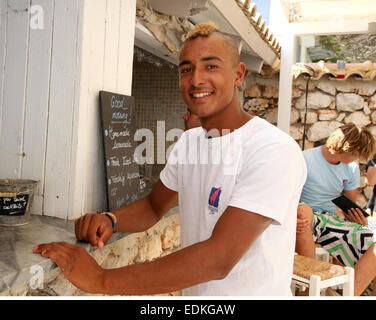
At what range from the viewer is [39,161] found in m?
1.61

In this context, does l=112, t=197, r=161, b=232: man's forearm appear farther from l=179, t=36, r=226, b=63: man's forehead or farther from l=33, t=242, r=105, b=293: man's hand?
l=179, t=36, r=226, b=63: man's forehead

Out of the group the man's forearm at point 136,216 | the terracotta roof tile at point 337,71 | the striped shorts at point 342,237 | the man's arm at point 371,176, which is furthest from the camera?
the terracotta roof tile at point 337,71

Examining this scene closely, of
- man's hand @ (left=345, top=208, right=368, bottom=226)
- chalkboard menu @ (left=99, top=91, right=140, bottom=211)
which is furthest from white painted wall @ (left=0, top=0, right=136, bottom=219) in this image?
man's hand @ (left=345, top=208, right=368, bottom=226)

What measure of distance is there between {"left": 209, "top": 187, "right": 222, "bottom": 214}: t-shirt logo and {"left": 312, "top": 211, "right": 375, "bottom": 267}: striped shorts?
2.16 m

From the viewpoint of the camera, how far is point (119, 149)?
1.80 m

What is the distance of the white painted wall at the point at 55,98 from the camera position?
1.55m

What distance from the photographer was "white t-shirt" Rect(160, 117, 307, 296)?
999 millimetres

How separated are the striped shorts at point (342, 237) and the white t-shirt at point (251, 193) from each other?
2.00 m

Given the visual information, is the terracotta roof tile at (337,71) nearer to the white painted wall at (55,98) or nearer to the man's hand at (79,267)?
the white painted wall at (55,98)

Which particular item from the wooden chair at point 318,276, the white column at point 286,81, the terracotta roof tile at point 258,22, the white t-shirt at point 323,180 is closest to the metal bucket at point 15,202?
the wooden chair at point 318,276

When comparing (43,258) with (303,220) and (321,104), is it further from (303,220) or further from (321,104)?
(321,104)

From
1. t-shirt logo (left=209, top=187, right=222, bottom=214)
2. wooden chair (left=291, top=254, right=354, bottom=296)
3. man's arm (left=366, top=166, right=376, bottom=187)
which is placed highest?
man's arm (left=366, top=166, right=376, bottom=187)
